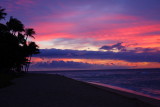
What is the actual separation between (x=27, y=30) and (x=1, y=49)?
786 inches

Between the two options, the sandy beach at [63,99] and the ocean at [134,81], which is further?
the ocean at [134,81]

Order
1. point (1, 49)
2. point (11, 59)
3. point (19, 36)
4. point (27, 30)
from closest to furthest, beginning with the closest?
1. point (1, 49)
2. point (11, 59)
3. point (19, 36)
4. point (27, 30)

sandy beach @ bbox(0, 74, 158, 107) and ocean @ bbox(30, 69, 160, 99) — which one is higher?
sandy beach @ bbox(0, 74, 158, 107)

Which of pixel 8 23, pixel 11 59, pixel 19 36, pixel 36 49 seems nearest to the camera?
pixel 11 59

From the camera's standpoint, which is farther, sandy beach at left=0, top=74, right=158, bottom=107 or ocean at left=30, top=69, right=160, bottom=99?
ocean at left=30, top=69, right=160, bottom=99

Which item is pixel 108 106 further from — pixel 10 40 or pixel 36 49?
pixel 36 49

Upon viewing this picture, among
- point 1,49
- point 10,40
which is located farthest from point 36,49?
point 1,49

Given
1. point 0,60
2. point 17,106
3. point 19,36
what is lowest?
point 17,106

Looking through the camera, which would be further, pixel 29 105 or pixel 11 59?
pixel 11 59

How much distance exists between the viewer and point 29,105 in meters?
10.0

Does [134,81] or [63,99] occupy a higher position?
[63,99]

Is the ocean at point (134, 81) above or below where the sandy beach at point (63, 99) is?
below

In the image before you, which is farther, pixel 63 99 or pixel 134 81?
pixel 134 81

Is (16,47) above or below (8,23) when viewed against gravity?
below
